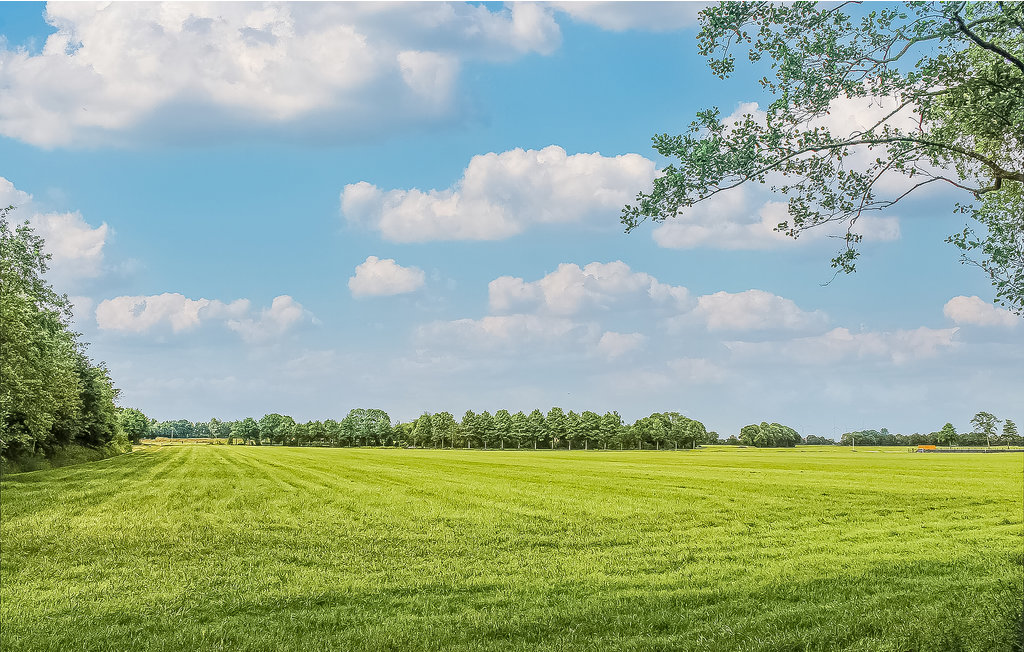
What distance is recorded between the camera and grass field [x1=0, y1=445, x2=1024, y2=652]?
1225 centimetres

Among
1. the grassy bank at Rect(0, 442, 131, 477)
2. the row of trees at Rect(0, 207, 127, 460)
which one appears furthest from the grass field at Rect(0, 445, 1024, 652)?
the grassy bank at Rect(0, 442, 131, 477)

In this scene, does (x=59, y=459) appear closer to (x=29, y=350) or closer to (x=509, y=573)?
(x=29, y=350)

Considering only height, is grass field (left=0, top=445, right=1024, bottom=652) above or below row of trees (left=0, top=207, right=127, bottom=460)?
below

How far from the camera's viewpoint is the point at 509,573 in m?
17.7

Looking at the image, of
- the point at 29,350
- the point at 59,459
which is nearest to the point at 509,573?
the point at 29,350

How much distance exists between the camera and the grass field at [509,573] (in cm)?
1225

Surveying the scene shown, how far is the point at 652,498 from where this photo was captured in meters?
37.0

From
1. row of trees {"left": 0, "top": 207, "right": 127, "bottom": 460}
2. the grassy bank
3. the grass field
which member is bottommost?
the grassy bank

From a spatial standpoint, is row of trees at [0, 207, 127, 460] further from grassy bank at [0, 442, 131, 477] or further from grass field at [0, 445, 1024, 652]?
grass field at [0, 445, 1024, 652]

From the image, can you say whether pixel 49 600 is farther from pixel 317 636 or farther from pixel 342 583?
pixel 317 636

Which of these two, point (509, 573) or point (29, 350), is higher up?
point (29, 350)

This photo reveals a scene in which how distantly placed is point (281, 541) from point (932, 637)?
61.5 ft

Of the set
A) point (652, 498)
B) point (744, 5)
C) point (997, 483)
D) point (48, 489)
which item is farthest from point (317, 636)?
point (997, 483)

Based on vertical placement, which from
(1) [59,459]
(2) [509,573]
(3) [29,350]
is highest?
(3) [29,350]
